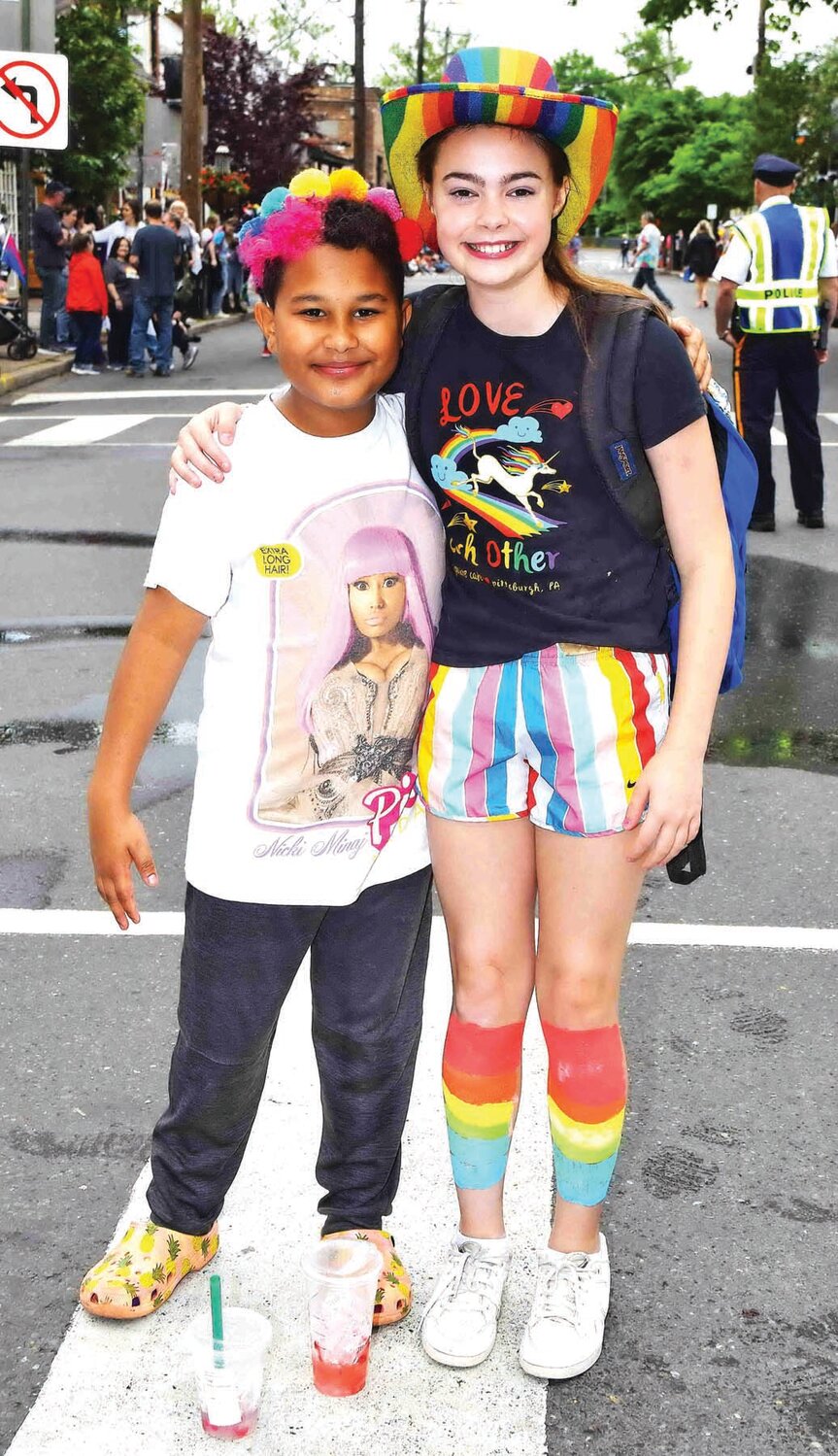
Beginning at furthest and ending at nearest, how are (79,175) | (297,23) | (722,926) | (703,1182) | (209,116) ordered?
(297,23) < (209,116) < (79,175) < (722,926) < (703,1182)

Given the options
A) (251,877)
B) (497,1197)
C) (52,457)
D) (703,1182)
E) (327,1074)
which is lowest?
(52,457)

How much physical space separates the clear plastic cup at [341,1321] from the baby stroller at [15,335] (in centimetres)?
1659

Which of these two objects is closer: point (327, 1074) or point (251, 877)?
point (251, 877)

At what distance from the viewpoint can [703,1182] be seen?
308 centimetres

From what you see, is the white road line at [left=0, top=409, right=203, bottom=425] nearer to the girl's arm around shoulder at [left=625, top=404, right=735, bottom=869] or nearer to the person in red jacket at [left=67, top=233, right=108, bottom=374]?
the person in red jacket at [left=67, top=233, right=108, bottom=374]

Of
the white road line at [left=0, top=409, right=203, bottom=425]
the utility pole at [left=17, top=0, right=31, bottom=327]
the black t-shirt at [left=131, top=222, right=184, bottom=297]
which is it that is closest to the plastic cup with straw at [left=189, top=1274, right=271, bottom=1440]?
the white road line at [left=0, top=409, right=203, bottom=425]

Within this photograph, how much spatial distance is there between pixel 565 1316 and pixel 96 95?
31.5m

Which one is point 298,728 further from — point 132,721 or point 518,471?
point 518,471

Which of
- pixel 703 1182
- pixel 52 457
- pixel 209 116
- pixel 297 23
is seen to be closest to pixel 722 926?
pixel 703 1182

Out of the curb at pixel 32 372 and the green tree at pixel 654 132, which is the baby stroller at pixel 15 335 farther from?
the green tree at pixel 654 132

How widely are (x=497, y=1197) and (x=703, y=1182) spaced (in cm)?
59

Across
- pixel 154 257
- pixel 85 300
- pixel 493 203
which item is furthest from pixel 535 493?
pixel 85 300

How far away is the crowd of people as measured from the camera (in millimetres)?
17547

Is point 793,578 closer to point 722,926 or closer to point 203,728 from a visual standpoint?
point 722,926
